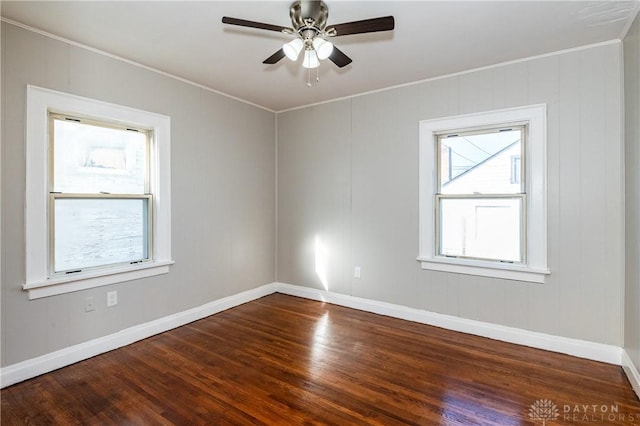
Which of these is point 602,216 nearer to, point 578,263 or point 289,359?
point 578,263

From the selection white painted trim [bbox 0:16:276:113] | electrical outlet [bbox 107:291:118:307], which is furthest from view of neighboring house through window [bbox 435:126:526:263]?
electrical outlet [bbox 107:291:118:307]

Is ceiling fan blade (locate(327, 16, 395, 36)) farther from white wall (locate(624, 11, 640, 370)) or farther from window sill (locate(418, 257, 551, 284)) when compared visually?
window sill (locate(418, 257, 551, 284))

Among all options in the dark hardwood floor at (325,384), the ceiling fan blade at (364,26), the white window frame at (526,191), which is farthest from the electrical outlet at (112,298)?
the white window frame at (526,191)

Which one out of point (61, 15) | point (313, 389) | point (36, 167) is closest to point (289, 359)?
point (313, 389)

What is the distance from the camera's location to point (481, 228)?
3.33 m

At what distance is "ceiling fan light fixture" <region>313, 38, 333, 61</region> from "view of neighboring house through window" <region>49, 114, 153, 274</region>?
2061mm

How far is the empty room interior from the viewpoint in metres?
2.24

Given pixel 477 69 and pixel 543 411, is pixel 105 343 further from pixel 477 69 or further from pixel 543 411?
pixel 477 69

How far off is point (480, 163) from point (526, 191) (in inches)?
19.7

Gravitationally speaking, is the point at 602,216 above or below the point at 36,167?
below

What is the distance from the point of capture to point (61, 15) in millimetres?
2314

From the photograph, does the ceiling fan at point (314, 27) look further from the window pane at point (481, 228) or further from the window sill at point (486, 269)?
the window sill at point (486, 269)

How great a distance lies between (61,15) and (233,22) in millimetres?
1360

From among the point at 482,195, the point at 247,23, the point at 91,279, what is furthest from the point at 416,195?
the point at 91,279
